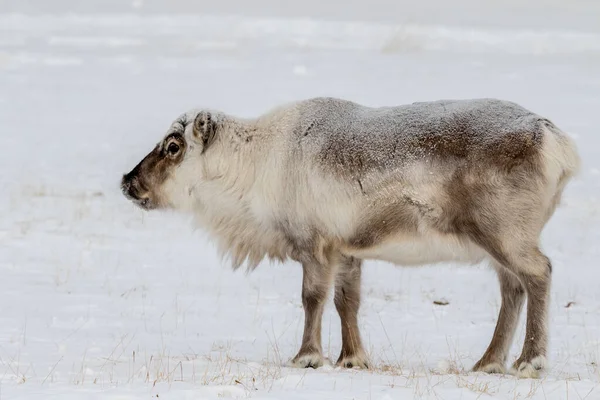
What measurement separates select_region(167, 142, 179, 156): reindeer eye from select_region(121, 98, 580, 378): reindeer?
36 mm

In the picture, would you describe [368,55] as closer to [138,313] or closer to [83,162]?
[83,162]

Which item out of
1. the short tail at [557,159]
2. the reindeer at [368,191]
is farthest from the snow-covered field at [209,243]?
the short tail at [557,159]

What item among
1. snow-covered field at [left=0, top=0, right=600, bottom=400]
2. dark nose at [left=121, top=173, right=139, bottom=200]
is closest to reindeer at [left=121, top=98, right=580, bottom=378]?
dark nose at [left=121, top=173, right=139, bottom=200]

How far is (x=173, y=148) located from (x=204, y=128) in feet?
1.03

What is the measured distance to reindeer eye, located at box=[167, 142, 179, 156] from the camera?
332 inches

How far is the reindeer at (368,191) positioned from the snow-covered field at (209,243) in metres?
0.61

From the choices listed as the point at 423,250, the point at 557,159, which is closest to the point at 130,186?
the point at 423,250

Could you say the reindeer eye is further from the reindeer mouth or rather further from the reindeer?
the reindeer mouth

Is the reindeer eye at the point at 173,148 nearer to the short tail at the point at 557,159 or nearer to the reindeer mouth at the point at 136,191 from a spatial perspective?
the reindeer mouth at the point at 136,191

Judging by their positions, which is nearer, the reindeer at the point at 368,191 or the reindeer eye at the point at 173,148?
the reindeer at the point at 368,191

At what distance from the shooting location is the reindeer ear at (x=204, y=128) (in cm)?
835

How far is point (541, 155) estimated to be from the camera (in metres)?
7.35

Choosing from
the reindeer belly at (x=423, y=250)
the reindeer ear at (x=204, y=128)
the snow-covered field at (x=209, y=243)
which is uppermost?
the reindeer ear at (x=204, y=128)

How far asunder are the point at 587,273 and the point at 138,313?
513cm
